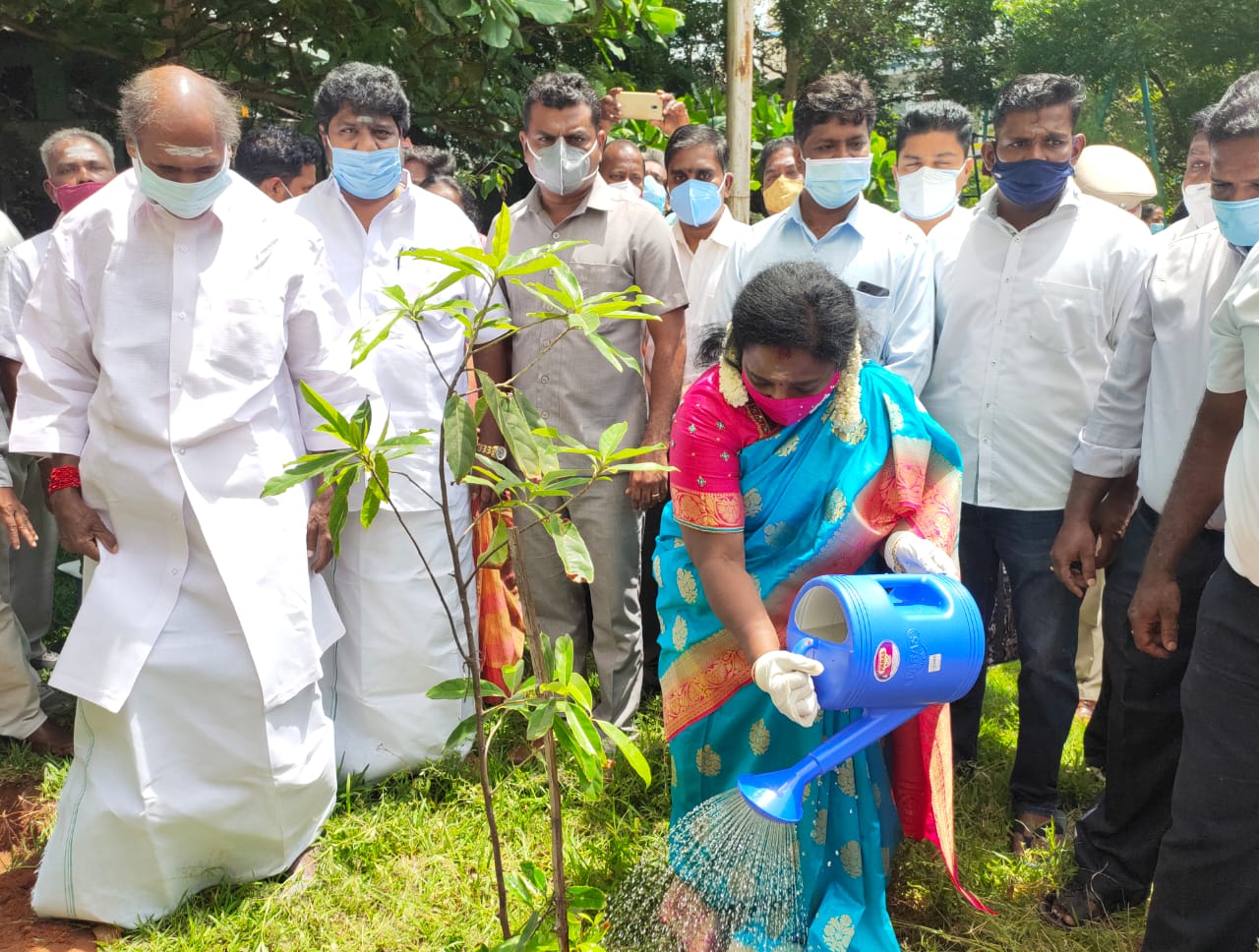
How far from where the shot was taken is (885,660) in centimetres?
207

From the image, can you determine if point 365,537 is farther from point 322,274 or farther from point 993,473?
point 993,473

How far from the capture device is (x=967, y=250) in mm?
3215

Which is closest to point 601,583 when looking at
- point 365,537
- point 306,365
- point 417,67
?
point 365,537

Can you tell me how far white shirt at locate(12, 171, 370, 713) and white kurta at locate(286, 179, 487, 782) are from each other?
559 millimetres

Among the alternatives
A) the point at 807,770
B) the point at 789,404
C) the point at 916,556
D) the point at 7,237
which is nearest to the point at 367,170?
the point at 7,237

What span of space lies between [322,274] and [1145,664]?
2.32 m

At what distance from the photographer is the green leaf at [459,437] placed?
1.68 metres

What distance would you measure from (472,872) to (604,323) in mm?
1677

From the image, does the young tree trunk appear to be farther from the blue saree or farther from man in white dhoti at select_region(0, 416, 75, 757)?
man in white dhoti at select_region(0, 416, 75, 757)

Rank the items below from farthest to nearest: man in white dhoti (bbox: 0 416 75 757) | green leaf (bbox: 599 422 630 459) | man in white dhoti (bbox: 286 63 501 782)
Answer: man in white dhoti (bbox: 0 416 75 757) < man in white dhoti (bbox: 286 63 501 782) < green leaf (bbox: 599 422 630 459)

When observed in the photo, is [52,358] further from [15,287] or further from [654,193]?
[654,193]

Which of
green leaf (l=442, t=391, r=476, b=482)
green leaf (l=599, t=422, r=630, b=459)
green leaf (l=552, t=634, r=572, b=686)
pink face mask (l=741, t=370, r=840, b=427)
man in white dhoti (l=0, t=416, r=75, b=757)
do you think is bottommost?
man in white dhoti (l=0, t=416, r=75, b=757)

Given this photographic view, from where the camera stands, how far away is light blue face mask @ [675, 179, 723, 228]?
4238mm

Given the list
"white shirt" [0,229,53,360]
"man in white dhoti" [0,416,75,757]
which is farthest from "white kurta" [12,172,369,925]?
Result: "man in white dhoti" [0,416,75,757]
